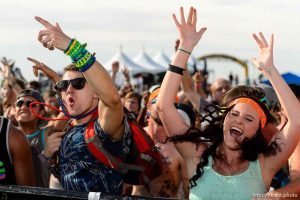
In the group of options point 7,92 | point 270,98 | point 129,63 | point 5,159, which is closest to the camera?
point 5,159

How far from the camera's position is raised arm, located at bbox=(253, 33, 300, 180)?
11.3 ft

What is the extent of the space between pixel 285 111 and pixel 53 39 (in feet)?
4.46

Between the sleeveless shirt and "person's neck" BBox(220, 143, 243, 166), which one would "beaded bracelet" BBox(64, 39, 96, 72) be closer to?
"person's neck" BBox(220, 143, 243, 166)

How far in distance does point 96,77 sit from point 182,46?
64 cm

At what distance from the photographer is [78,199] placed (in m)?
2.98

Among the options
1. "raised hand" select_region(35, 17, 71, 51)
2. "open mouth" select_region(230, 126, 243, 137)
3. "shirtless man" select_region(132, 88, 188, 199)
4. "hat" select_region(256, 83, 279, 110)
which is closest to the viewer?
"raised hand" select_region(35, 17, 71, 51)

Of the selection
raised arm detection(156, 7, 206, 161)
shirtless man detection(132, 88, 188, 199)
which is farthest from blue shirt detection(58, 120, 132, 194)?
shirtless man detection(132, 88, 188, 199)

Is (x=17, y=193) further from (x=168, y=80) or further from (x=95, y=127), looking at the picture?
(x=168, y=80)

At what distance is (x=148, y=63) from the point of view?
112 ft

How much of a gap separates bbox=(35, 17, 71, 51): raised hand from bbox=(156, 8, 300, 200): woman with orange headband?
68 cm

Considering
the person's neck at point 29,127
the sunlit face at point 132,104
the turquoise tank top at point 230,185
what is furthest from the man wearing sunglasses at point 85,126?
the sunlit face at point 132,104

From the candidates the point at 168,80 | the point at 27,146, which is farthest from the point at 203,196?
the point at 27,146

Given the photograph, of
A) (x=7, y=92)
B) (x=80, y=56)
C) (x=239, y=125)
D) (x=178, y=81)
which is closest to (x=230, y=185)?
(x=239, y=125)

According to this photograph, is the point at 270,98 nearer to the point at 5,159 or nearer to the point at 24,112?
the point at 5,159
